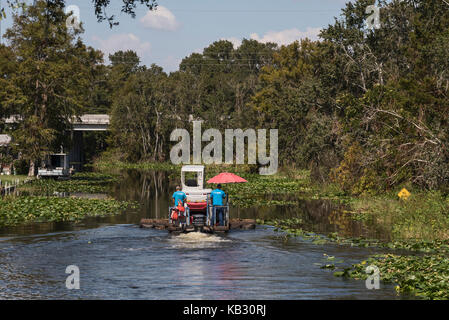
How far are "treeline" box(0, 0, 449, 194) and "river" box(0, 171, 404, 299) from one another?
6.35m

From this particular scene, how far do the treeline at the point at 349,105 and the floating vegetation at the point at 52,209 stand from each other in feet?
49.8

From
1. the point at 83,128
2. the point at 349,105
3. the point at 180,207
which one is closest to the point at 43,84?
the point at 349,105

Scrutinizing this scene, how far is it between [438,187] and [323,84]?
20612 mm

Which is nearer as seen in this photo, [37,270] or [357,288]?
[357,288]

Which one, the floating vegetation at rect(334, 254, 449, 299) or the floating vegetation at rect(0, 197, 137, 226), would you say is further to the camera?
the floating vegetation at rect(0, 197, 137, 226)

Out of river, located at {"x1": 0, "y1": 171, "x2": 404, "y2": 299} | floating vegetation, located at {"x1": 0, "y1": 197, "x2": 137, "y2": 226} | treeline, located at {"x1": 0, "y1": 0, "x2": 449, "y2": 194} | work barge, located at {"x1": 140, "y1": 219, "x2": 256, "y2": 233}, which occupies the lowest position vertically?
river, located at {"x1": 0, "y1": 171, "x2": 404, "y2": 299}

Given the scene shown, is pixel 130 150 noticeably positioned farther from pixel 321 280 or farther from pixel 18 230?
pixel 321 280

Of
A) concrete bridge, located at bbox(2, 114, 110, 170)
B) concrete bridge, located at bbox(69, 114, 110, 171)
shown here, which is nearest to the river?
concrete bridge, located at bbox(2, 114, 110, 170)

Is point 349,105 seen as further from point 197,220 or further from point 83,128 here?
point 83,128

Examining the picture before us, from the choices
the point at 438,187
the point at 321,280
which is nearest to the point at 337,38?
the point at 438,187

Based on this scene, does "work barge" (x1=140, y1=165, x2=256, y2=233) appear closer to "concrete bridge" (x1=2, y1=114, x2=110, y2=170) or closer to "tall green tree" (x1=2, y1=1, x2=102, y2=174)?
"tall green tree" (x1=2, y1=1, x2=102, y2=174)

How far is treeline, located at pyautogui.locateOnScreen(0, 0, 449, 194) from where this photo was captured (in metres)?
37.4

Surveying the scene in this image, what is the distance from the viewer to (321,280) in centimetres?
2069

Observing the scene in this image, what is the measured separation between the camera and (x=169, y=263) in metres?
23.6
